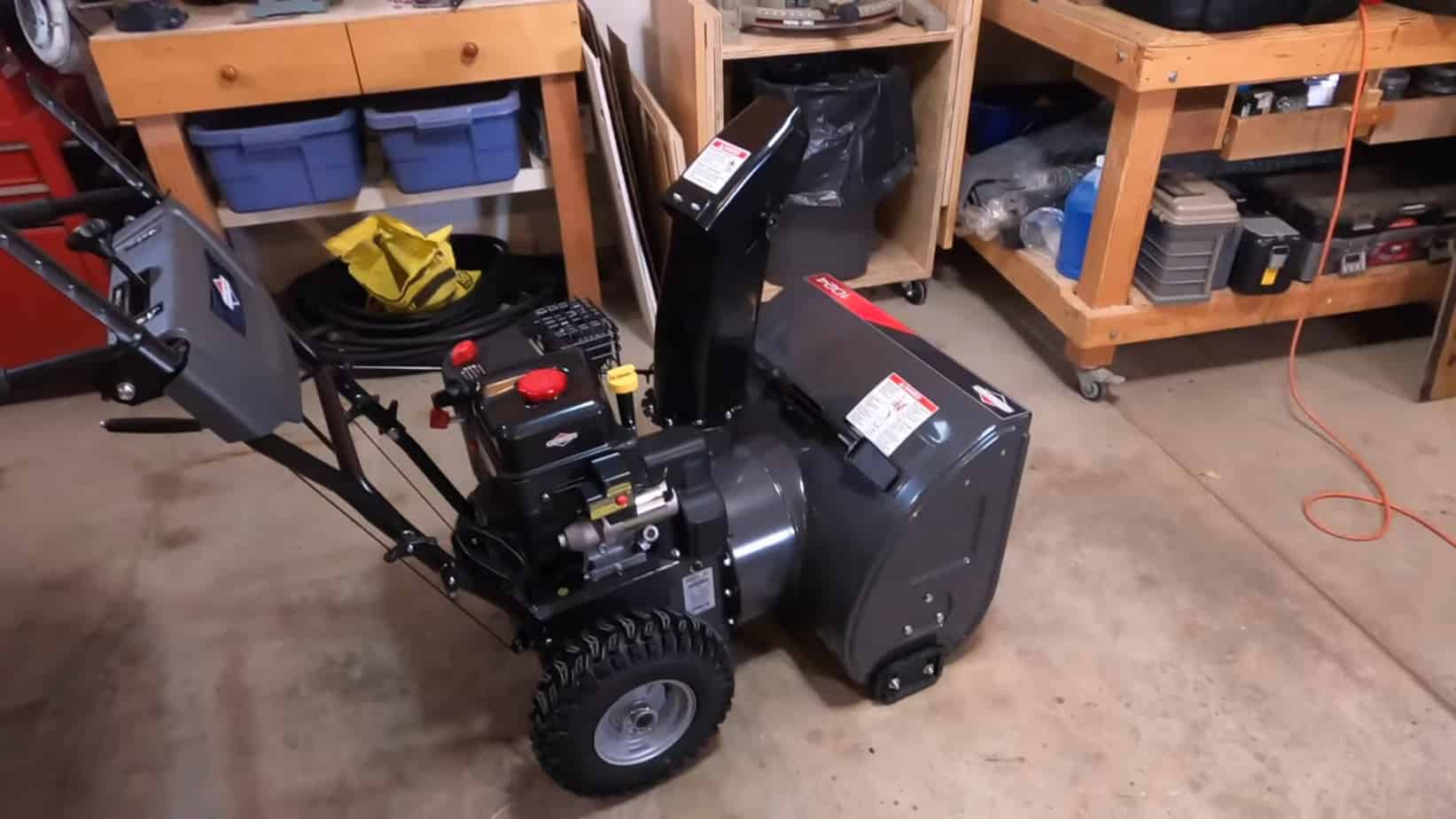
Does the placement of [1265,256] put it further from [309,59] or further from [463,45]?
[309,59]

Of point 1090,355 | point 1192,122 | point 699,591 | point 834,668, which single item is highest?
point 1192,122

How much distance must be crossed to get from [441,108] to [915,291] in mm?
1128

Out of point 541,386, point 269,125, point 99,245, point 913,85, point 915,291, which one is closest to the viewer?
point 99,245

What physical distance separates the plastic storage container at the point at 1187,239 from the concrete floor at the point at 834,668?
0.26 m

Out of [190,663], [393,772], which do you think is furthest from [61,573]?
A: [393,772]

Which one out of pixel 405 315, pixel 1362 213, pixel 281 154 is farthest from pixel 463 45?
pixel 1362 213

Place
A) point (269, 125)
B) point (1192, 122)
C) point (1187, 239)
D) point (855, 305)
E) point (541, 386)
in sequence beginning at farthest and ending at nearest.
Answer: point (269, 125)
point (1187, 239)
point (1192, 122)
point (855, 305)
point (541, 386)

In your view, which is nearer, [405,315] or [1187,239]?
[1187,239]

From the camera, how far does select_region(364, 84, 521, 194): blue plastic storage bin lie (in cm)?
189

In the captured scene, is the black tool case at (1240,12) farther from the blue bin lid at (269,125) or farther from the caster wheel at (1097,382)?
the blue bin lid at (269,125)

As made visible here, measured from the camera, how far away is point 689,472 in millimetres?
1181

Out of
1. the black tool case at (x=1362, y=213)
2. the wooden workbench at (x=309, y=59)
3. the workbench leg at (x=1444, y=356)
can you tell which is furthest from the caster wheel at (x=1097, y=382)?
the wooden workbench at (x=309, y=59)

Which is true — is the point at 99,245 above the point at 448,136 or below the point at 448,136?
above

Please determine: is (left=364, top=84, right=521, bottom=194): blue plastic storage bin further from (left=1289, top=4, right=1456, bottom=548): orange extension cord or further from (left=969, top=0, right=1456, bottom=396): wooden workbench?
(left=1289, top=4, right=1456, bottom=548): orange extension cord
